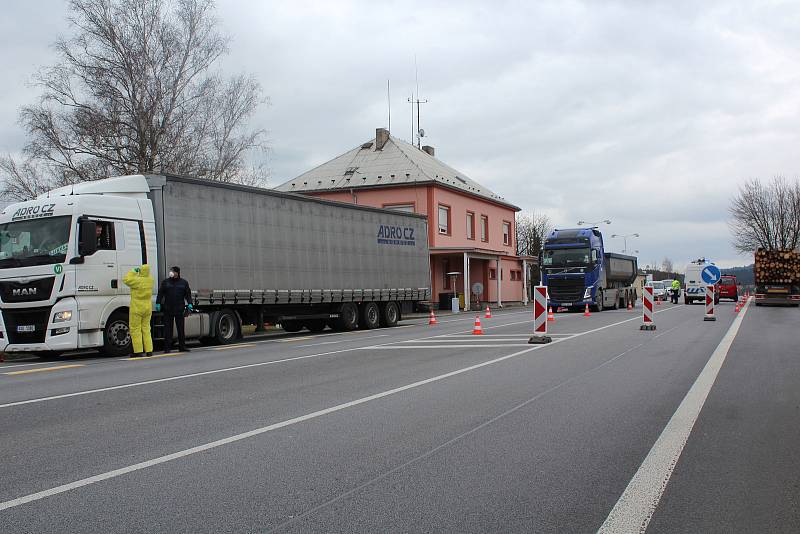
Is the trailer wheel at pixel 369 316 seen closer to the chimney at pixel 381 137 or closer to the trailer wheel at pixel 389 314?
the trailer wheel at pixel 389 314

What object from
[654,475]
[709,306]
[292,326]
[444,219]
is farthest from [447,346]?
[444,219]

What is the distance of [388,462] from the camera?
5.52 m

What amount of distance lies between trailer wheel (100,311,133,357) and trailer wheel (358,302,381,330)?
9.04m

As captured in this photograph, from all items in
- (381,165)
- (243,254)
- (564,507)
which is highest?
(381,165)

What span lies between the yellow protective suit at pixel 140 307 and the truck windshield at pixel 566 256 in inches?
926

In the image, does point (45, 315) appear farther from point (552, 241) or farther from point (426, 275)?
point (552, 241)

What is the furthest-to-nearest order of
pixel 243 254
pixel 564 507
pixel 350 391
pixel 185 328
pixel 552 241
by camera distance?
1. pixel 552 241
2. pixel 243 254
3. pixel 185 328
4. pixel 350 391
5. pixel 564 507

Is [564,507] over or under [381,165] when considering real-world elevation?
under

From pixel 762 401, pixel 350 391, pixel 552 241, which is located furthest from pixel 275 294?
pixel 552 241

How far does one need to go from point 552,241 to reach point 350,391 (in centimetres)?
2755

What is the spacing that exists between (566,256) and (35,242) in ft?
82.3

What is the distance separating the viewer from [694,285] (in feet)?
165

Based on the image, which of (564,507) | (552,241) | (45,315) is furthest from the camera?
(552,241)

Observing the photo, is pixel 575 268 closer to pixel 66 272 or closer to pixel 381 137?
pixel 381 137
